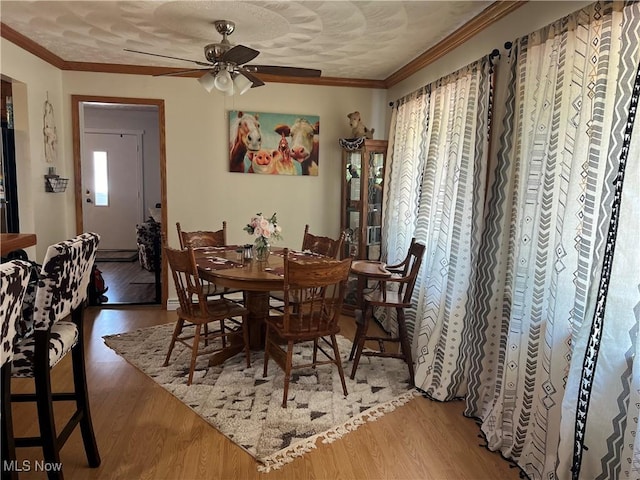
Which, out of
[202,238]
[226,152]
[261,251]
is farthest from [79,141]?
[261,251]

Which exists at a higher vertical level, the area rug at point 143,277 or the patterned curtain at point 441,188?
the patterned curtain at point 441,188

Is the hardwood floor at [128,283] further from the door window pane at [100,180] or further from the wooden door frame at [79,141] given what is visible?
the door window pane at [100,180]

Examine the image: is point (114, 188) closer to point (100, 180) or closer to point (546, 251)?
point (100, 180)

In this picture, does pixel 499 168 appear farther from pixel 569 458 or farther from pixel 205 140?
pixel 205 140

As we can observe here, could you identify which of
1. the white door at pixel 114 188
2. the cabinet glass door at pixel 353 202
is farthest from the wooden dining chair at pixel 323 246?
the white door at pixel 114 188

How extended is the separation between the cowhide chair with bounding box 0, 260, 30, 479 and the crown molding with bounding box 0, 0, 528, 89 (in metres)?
2.60

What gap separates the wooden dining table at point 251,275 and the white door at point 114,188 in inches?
175

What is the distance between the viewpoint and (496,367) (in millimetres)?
2562

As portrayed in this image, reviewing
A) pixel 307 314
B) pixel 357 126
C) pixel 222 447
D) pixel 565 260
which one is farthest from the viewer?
pixel 357 126

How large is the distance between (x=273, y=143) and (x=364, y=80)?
1.14 metres

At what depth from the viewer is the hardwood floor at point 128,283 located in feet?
16.7

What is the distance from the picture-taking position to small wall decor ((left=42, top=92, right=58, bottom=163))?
159 inches

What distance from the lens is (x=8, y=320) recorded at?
1344 millimetres

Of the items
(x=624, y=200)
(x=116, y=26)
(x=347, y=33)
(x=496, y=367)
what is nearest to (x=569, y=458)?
(x=496, y=367)
